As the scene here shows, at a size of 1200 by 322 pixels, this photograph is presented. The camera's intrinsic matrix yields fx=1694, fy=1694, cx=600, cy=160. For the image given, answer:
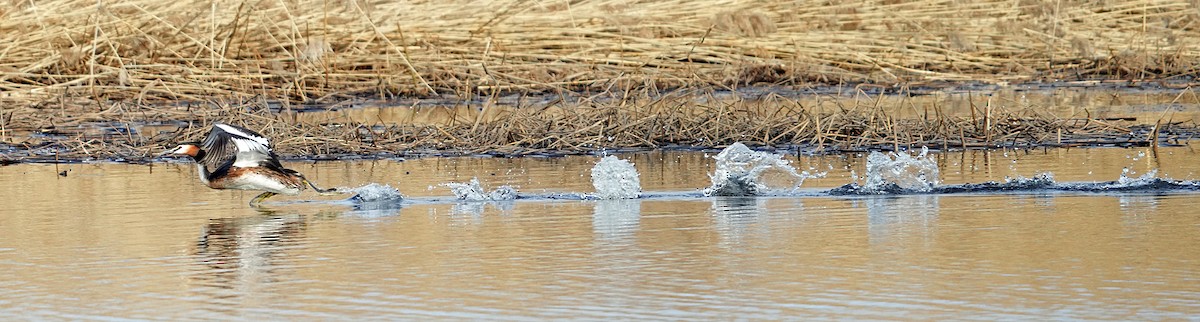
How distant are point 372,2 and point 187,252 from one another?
36.2ft

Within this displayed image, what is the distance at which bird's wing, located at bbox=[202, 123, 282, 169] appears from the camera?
28.0 feet

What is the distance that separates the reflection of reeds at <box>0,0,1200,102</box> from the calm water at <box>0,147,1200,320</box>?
6352 millimetres

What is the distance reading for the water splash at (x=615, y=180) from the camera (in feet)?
26.3

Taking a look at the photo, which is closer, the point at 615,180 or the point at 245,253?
the point at 245,253

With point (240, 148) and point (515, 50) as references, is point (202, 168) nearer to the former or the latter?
point (240, 148)

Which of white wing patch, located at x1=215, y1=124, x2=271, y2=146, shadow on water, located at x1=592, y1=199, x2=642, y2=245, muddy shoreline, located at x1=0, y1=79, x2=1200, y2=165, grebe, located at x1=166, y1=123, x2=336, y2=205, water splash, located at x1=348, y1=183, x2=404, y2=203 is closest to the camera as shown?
shadow on water, located at x1=592, y1=199, x2=642, y2=245

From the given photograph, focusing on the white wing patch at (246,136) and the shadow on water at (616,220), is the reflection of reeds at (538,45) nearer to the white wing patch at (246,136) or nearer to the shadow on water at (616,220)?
the white wing patch at (246,136)

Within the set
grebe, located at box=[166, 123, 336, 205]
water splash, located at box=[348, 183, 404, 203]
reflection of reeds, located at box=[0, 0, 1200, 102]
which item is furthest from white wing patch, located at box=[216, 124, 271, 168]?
reflection of reeds, located at box=[0, 0, 1200, 102]

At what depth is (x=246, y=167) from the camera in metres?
8.44

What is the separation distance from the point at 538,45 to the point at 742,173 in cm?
844

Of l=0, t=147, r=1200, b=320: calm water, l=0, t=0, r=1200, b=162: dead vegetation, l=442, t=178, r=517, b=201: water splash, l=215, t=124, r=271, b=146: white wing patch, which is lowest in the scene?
l=0, t=147, r=1200, b=320: calm water

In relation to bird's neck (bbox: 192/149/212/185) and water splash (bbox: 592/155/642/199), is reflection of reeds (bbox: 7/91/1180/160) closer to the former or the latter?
bird's neck (bbox: 192/149/212/185)

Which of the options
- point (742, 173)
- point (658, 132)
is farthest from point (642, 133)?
point (742, 173)

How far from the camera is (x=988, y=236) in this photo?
20.5 feet
